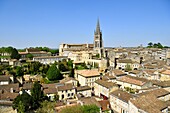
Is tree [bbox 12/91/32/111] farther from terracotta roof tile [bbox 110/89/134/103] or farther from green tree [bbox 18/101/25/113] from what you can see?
terracotta roof tile [bbox 110/89/134/103]

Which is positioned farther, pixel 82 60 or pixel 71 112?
pixel 82 60

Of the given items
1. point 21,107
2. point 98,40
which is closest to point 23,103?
point 21,107

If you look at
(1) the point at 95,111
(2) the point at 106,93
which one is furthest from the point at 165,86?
(1) the point at 95,111

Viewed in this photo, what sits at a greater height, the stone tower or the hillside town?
the stone tower

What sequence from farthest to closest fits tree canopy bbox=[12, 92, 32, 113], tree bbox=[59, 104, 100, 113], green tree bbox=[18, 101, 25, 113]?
tree canopy bbox=[12, 92, 32, 113] < green tree bbox=[18, 101, 25, 113] < tree bbox=[59, 104, 100, 113]

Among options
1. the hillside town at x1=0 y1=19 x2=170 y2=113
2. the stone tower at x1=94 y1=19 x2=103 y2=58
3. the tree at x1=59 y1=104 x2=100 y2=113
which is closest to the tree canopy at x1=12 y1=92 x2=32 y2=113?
the hillside town at x1=0 y1=19 x2=170 y2=113

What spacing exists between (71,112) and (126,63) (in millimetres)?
36640

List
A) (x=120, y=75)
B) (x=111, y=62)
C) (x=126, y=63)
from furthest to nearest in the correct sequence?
(x=111, y=62) < (x=126, y=63) < (x=120, y=75)

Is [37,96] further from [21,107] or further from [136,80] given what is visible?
[136,80]

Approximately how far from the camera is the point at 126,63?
53594 mm

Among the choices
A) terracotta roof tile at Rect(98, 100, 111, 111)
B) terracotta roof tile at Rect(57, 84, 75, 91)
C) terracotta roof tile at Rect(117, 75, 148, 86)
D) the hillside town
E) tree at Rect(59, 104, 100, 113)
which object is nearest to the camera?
tree at Rect(59, 104, 100, 113)

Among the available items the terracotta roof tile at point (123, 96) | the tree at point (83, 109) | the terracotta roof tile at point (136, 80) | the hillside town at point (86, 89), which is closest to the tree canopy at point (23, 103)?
the hillside town at point (86, 89)

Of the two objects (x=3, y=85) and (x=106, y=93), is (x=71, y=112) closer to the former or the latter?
(x=106, y=93)

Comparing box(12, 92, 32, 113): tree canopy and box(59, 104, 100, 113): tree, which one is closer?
box(59, 104, 100, 113): tree
